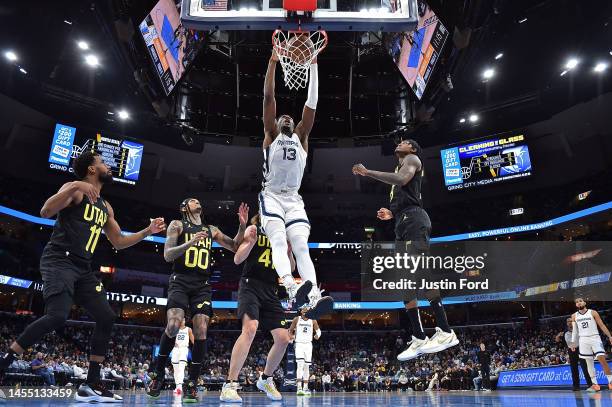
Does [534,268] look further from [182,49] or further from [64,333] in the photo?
[64,333]

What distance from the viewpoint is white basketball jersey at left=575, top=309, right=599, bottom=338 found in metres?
12.3

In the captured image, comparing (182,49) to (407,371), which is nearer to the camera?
(182,49)

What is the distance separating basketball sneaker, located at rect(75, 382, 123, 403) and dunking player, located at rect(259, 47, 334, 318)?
2.31m

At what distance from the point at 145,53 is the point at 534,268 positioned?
83.0 ft

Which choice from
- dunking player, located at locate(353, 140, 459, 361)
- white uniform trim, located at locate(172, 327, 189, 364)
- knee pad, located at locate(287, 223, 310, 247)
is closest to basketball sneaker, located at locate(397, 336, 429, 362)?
dunking player, located at locate(353, 140, 459, 361)

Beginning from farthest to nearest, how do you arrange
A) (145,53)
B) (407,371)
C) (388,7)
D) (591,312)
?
(407,371) → (145,53) → (591,312) → (388,7)

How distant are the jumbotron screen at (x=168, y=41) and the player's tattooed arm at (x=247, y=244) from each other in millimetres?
10702

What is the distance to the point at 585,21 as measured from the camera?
19.6m

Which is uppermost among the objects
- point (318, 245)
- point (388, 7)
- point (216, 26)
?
point (318, 245)

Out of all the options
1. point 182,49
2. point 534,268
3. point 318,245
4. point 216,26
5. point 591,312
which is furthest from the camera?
point 318,245

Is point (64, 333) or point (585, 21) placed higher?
point (585, 21)

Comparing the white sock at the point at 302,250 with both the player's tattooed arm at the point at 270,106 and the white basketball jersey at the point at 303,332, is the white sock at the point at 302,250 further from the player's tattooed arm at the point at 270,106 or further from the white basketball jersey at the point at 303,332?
the white basketball jersey at the point at 303,332

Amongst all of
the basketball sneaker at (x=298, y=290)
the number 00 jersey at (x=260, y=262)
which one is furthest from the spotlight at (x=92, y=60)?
the basketball sneaker at (x=298, y=290)

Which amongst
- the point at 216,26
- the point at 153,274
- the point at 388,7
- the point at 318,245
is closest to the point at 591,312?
the point at 388,7
